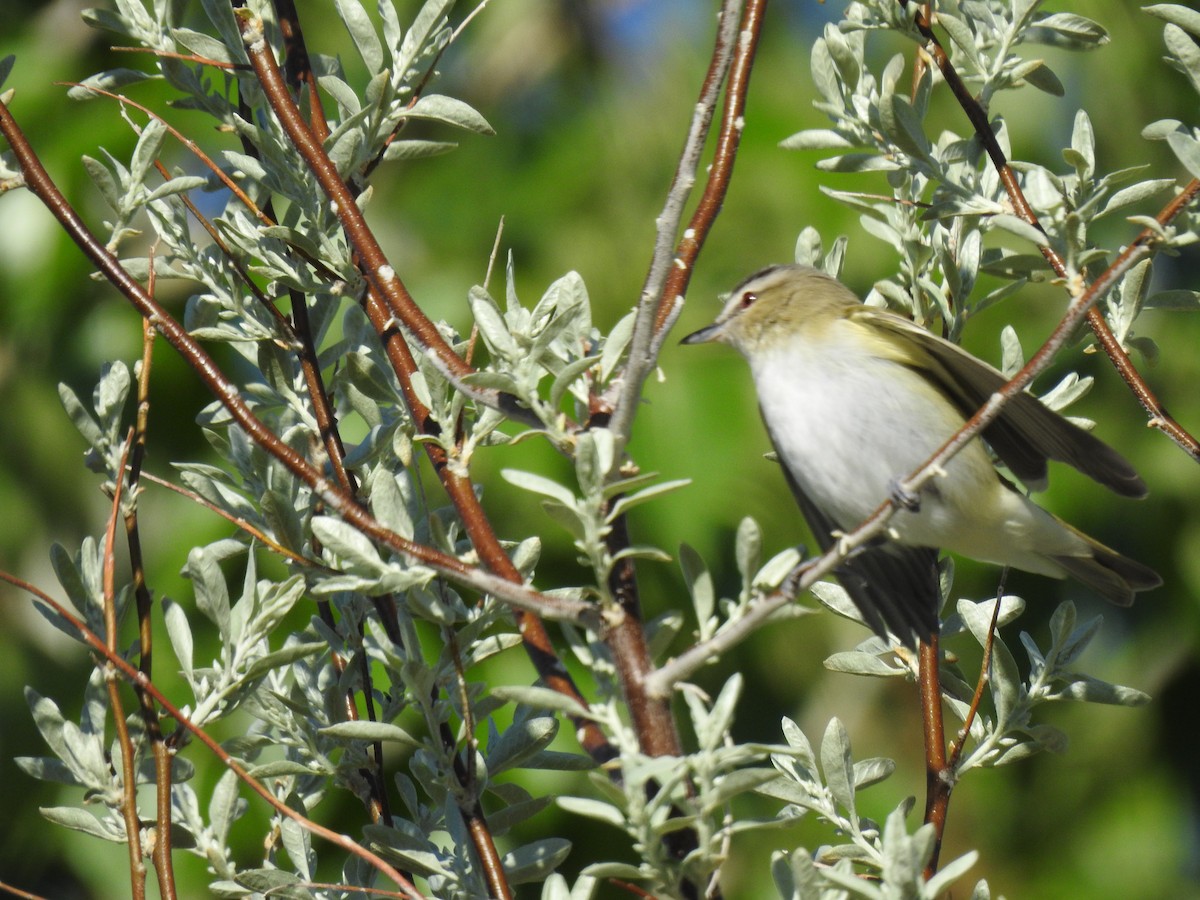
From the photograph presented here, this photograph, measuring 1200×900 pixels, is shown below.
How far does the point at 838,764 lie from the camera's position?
72.2 inches

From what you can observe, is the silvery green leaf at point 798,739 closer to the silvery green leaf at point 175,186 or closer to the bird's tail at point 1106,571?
the silvery green leaf at point 175,186

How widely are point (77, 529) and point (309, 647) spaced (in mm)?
3861

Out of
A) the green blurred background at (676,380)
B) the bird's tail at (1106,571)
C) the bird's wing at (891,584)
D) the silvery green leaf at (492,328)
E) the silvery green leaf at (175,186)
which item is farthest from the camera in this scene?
the green blurred background at (676,380)

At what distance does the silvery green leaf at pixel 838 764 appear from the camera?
1.83 meters

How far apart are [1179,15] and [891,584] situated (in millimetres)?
1145

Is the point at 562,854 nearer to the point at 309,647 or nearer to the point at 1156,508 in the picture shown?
the point at 309,647

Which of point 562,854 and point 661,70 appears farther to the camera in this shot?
point 661,70

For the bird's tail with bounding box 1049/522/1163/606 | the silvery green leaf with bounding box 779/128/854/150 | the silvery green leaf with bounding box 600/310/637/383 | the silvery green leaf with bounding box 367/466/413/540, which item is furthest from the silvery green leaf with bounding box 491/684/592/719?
the bird's tail with bounding box 1049/522/1163/606

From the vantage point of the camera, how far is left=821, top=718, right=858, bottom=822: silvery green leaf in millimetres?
1828

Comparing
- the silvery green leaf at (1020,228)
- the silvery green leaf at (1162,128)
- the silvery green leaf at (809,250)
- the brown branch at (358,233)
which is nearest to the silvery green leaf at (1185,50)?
the silvery green leaf at (1162,128)

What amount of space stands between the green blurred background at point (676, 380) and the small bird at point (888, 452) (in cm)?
89

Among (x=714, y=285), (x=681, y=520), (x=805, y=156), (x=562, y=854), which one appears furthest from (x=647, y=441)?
(x=562, y=854)

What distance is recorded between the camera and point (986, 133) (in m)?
1.92

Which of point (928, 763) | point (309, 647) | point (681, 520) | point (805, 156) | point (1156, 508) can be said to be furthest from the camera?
point (1156, 508)
